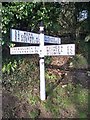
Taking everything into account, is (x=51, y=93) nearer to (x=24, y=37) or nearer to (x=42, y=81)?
(x=42, y=81)

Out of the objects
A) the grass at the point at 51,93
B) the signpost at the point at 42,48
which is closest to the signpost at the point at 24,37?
the signpost at the point at 42,48

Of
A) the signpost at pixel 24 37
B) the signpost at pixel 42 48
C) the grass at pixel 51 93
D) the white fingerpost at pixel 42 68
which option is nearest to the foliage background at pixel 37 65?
the grass at pixel 51 93

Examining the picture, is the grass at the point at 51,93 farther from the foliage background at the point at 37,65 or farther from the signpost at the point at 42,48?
the signpost at the point at 42,48

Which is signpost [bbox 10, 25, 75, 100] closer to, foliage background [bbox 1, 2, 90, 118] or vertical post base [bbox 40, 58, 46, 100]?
vertical post base [bbox 40, 58, 46, 100]

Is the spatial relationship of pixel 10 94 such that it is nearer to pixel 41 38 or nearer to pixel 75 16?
pixel 41 38

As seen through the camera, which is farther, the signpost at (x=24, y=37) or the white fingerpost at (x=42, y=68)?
the white fingerpost at (x=42, y=68)

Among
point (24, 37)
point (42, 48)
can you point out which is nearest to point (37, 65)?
point (42, 48)

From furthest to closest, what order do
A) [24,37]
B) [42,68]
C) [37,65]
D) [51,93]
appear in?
[37,65], [51,93], [42,68], [24,37]

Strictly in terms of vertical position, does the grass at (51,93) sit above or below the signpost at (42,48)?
→ below

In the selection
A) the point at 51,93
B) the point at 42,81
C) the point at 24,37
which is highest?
the point at 24,37

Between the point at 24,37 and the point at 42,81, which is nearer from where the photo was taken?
the point at 24,37

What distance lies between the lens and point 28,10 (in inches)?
190

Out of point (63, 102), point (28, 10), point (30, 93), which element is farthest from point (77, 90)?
point (28, 10)

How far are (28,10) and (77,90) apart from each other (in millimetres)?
1458
